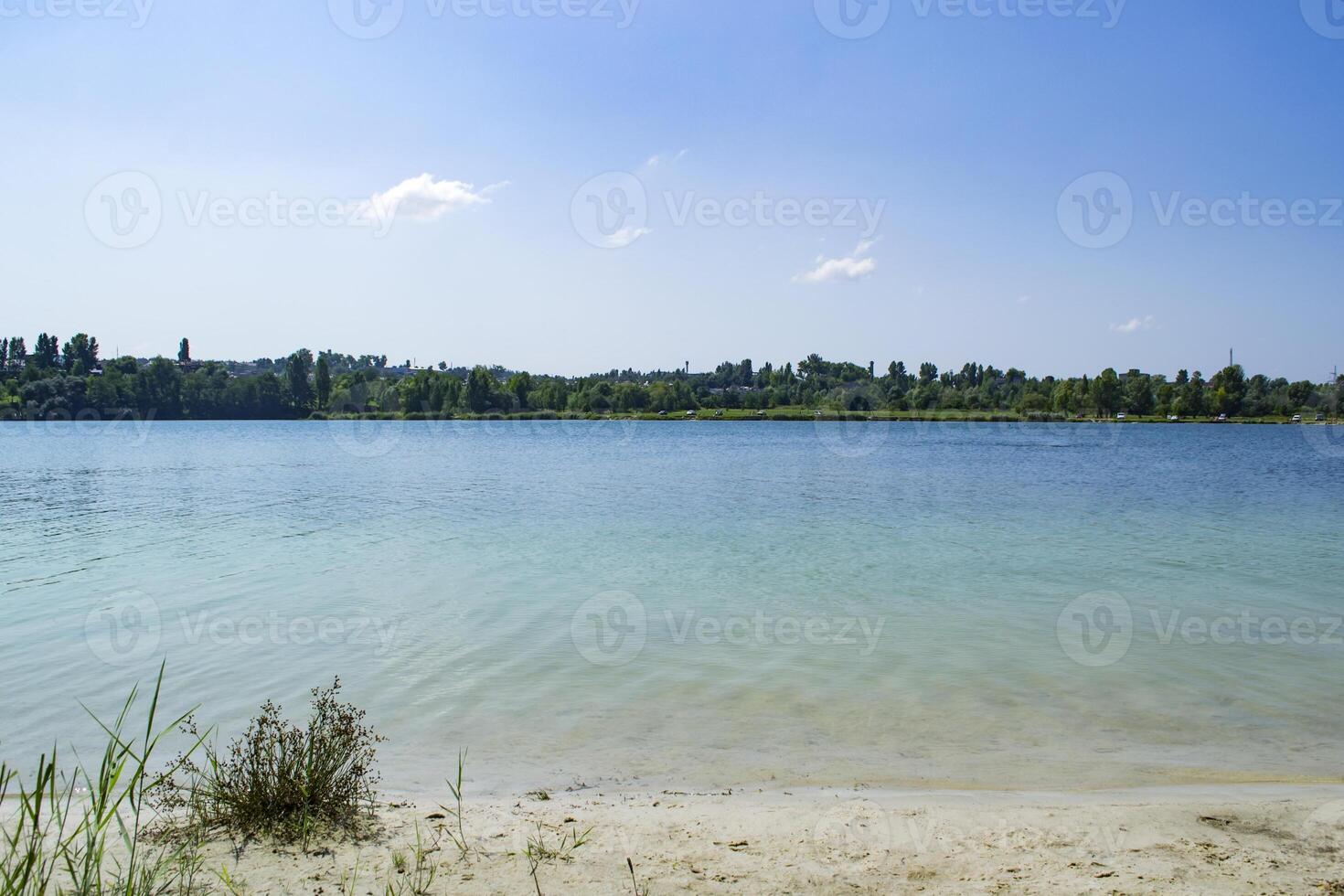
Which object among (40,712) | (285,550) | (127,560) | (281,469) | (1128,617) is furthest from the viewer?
(281,469)

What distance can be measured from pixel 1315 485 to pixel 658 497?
28.8 metres

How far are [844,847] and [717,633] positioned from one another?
5.88m

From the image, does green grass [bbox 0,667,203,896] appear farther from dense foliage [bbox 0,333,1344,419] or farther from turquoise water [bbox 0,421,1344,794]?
dense foliage [bbox 0,333,1344,419]

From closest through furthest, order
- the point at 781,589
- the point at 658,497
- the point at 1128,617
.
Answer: the point at 1128,617
the point at 781,589
the point at 658,497

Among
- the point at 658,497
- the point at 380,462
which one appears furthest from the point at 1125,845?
the point at 380,462

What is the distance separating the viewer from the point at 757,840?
4828 mm

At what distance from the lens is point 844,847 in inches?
187

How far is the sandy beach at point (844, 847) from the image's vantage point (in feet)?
13.9

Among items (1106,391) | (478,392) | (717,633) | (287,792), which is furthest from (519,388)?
(287,792)

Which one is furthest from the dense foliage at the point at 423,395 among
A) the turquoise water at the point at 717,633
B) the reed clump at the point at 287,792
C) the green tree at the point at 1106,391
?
the reed clump at the point at 287,792

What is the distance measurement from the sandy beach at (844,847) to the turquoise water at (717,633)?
2.39ft

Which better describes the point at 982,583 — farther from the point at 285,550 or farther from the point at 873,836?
the point at 285,550

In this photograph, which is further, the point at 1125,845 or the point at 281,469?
the point at 281,469

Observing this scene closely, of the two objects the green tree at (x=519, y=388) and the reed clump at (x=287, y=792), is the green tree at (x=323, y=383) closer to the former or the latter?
the green tree at (x=519, y=388)
